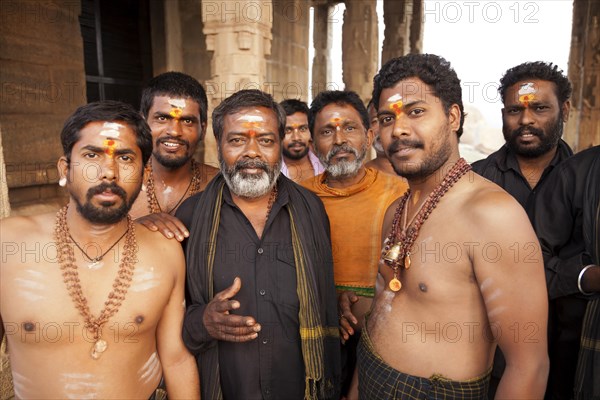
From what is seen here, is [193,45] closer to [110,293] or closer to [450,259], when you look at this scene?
[110,293]

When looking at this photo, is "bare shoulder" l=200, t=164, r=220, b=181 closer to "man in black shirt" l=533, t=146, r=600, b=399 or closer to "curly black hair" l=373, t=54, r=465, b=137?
"curly black hair" l=373, t=54, r=465, b=137

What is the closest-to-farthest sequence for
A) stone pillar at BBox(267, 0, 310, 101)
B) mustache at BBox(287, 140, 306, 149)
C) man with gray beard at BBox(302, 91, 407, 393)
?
man with gray beard at BBox(302, 91, 407, 393), mustache at BBox(287, 140, 306, 149), stone pillar at BBox(267, 0, 310, 101)

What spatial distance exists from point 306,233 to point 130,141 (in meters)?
1.01

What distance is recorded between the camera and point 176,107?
2797 millimetres

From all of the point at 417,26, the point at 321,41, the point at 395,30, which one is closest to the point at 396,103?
the point at 395,30

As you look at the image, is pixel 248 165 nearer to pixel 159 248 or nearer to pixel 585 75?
pixel 159 248

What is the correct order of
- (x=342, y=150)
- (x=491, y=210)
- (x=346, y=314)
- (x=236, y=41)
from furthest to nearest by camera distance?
(x=236, y=41), (x=342, y=150), (x=346, y=314), (x=491, y=210)

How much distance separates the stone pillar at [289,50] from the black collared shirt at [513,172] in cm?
449

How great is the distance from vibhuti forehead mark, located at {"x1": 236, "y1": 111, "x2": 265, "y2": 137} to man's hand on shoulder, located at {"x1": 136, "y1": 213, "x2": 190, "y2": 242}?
2.10 feet

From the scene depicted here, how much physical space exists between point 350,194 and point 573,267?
1.36m

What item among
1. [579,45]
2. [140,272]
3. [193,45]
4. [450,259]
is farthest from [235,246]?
[579,45]

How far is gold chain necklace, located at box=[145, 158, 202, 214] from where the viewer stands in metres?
2.77

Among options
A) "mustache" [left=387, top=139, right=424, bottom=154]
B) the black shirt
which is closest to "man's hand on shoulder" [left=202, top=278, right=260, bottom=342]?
the black shirt

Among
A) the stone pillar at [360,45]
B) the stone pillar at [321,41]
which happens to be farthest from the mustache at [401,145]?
the stone pillar at [321,41]
